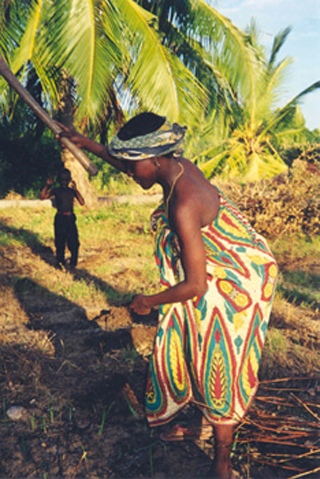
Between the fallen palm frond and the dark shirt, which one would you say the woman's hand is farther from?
the dark shirt

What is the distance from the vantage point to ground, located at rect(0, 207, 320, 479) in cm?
224

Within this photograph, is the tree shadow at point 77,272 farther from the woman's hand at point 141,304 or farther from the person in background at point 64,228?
the woman's hand at point 141,304

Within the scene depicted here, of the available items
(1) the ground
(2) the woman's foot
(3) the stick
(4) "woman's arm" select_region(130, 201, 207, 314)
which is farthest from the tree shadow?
(4) "woman's arm" select_region(130, 201, 207, 314)

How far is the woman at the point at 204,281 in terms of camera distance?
187 cm

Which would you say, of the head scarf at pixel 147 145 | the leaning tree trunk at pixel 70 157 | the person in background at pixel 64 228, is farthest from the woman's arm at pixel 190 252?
the leaning tree trunk at pixel 70 157

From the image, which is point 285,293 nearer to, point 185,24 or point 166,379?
point 166,379

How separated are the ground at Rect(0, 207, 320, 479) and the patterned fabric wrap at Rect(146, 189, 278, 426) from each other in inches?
17.4

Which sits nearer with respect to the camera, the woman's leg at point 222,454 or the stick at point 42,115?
the woman's leg at point 222,454

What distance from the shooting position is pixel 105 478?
2162 millimetres

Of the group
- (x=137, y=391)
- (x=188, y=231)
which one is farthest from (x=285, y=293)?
(x=188, y=231)

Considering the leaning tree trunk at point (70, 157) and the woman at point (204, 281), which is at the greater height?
the woman at point (204, 281)

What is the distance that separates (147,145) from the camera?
1868 mm

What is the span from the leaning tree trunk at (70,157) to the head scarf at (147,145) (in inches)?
299

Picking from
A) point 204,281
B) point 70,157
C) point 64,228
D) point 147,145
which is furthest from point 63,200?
point 70,157
